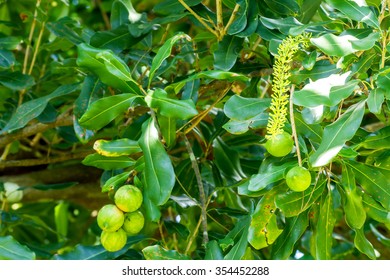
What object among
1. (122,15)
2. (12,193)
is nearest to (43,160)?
(12,193)

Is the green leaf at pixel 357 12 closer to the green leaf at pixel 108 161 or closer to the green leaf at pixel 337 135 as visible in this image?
the green leaf at pixel 337 135

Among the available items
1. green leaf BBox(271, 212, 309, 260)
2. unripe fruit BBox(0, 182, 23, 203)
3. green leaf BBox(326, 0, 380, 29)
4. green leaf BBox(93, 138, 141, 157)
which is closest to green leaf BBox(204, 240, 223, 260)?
green leaf BBox(271, 212, 309, 260)

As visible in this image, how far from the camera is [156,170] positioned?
48.6 inches

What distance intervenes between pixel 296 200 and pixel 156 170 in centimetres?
25

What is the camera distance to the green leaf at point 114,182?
132 cm

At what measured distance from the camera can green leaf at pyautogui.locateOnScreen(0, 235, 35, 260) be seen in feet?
4.30

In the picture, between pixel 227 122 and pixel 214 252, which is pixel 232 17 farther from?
pixel 214 252

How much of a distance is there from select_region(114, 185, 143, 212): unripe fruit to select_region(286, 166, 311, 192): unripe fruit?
0.90 ft

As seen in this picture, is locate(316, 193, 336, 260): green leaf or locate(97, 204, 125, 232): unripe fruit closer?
locate(97, 204, 125, 232): unripe fruit

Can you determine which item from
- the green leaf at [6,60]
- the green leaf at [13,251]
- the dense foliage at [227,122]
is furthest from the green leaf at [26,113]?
the green leaf at [13,251]

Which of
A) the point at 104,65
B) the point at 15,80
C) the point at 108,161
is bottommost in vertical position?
the point at 15,80

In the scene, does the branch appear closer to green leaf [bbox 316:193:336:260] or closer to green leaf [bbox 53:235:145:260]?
green leaf [bbox 53:235:145:260]
